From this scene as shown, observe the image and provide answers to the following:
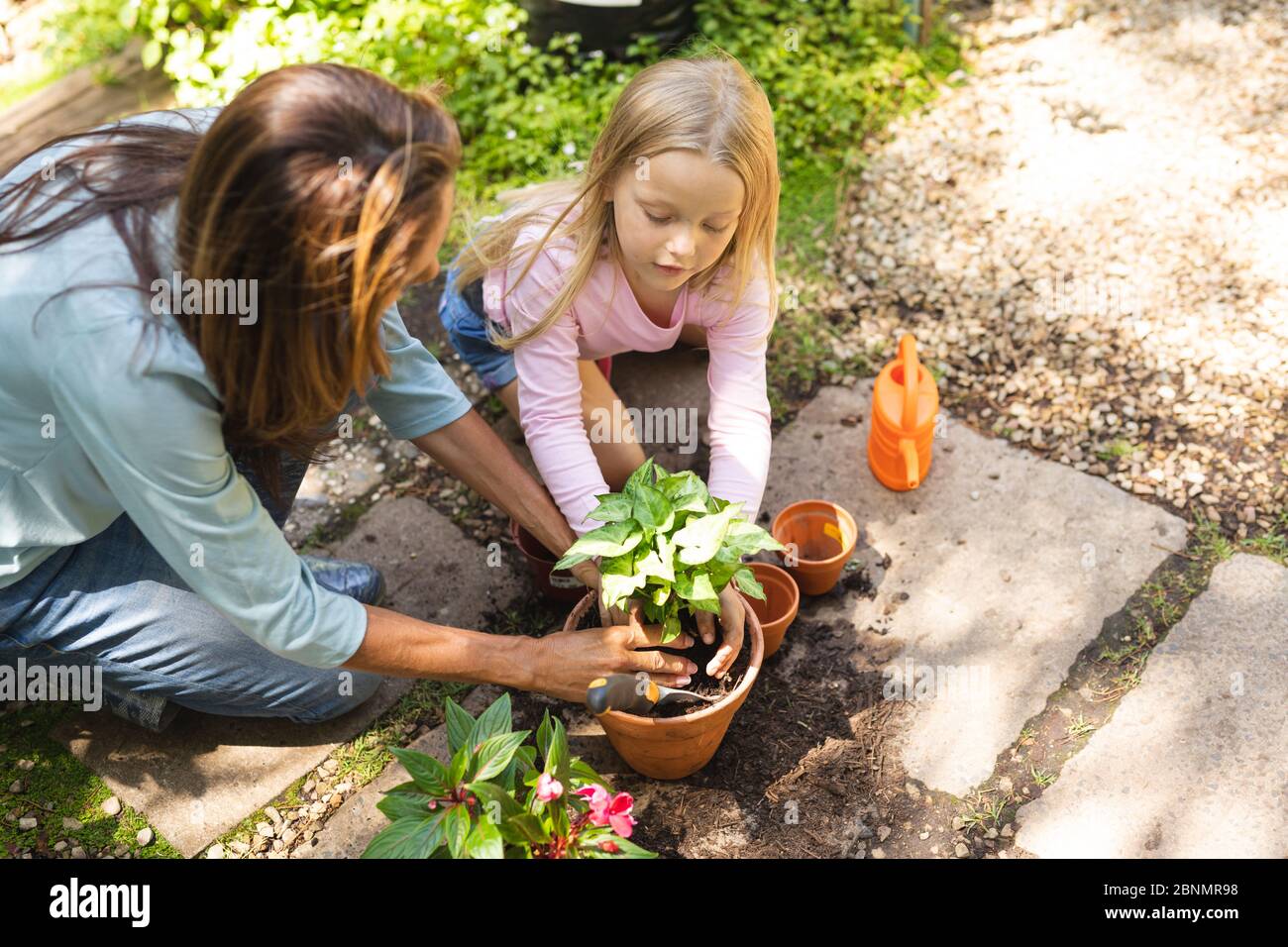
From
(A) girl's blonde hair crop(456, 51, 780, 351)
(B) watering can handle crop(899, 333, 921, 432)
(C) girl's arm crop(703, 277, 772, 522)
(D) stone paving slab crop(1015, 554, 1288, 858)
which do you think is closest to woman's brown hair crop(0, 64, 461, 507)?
(A) girl's blonde hair crop(456, 51, 780, 351)

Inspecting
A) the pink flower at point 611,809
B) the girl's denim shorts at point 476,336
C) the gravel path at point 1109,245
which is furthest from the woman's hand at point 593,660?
the gravel path at point 1109,245

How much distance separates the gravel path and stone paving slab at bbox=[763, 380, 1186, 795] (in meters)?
0.14

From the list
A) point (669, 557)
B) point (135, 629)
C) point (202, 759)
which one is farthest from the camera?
point (202, 759)

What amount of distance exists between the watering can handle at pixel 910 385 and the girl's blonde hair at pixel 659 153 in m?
0.42

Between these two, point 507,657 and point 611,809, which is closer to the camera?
point 611,809

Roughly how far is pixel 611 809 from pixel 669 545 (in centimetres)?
47

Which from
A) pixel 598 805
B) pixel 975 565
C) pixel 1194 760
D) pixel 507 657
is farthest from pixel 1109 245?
pixel 598 805

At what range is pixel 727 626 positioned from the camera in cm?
217

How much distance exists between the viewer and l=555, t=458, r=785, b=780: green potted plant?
75.2 inches

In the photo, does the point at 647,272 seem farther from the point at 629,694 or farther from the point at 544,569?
the point at 629,694

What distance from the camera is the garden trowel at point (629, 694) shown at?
6.34 ft

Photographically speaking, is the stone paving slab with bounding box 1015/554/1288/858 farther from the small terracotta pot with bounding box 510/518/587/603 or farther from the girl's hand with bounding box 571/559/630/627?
the small terracotta pot with bounding box 510/518/587/603

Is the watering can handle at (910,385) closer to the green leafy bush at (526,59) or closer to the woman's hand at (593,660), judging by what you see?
the woman's hand at (593,660)

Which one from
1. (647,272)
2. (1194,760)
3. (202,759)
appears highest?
(647,272)
